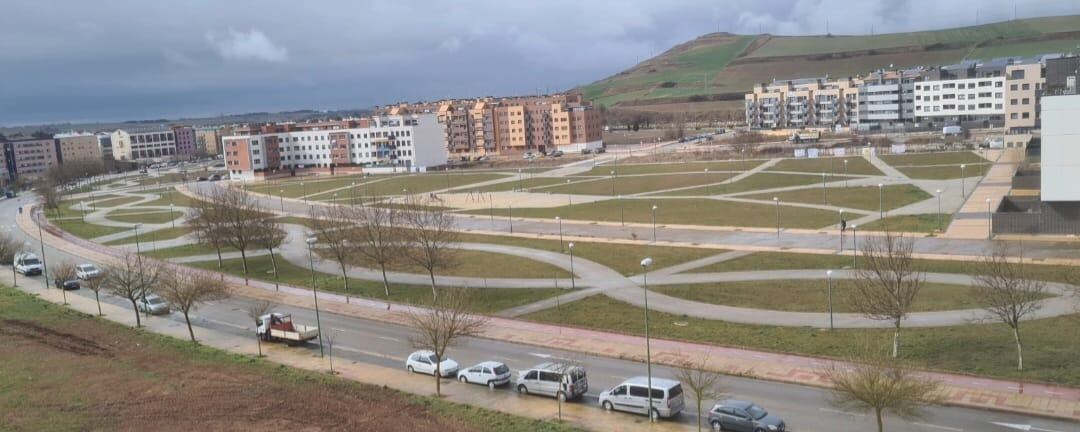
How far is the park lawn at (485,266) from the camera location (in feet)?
167

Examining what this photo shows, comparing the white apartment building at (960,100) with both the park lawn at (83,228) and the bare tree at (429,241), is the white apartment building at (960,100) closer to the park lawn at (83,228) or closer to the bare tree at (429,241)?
the bare tree at (429,241)

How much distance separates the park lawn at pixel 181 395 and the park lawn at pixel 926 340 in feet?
38.2

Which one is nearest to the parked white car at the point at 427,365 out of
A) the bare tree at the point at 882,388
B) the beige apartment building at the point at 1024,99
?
the bare tree at the point at 882,388

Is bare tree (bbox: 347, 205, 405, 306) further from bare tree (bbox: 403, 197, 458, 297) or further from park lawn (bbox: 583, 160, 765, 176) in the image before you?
park lawn (bbox: 583, 160, 765, 176)

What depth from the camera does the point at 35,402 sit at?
29766 mm

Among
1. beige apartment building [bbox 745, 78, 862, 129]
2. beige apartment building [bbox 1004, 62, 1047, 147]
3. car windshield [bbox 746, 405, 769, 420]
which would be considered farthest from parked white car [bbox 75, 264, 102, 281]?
beige apartment building [bbox 745, 78, 862, 129]

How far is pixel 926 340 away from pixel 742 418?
1240 cm

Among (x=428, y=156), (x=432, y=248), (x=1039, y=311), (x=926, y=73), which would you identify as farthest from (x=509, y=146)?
(x=1039, y=311)

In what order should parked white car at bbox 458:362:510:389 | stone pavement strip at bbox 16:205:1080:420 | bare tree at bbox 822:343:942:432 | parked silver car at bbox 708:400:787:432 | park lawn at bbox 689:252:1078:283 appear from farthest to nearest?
park lawn at bbox 689:252:1078:283 → parked white car at bbox 458:362:510:389 → stone pavement strip at bbox 16:205:1080:420 → parked silver car at bbox 708:400:787:432 → bare tree at bbox 822:343:942:432

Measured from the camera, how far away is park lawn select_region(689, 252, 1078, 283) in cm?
4338

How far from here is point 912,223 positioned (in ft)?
197

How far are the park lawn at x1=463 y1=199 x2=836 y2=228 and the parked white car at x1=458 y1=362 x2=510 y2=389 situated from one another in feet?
108

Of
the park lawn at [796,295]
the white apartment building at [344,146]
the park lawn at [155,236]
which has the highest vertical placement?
the white apartment building at [344,146]

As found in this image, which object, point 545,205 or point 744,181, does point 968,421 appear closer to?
point 545,205
